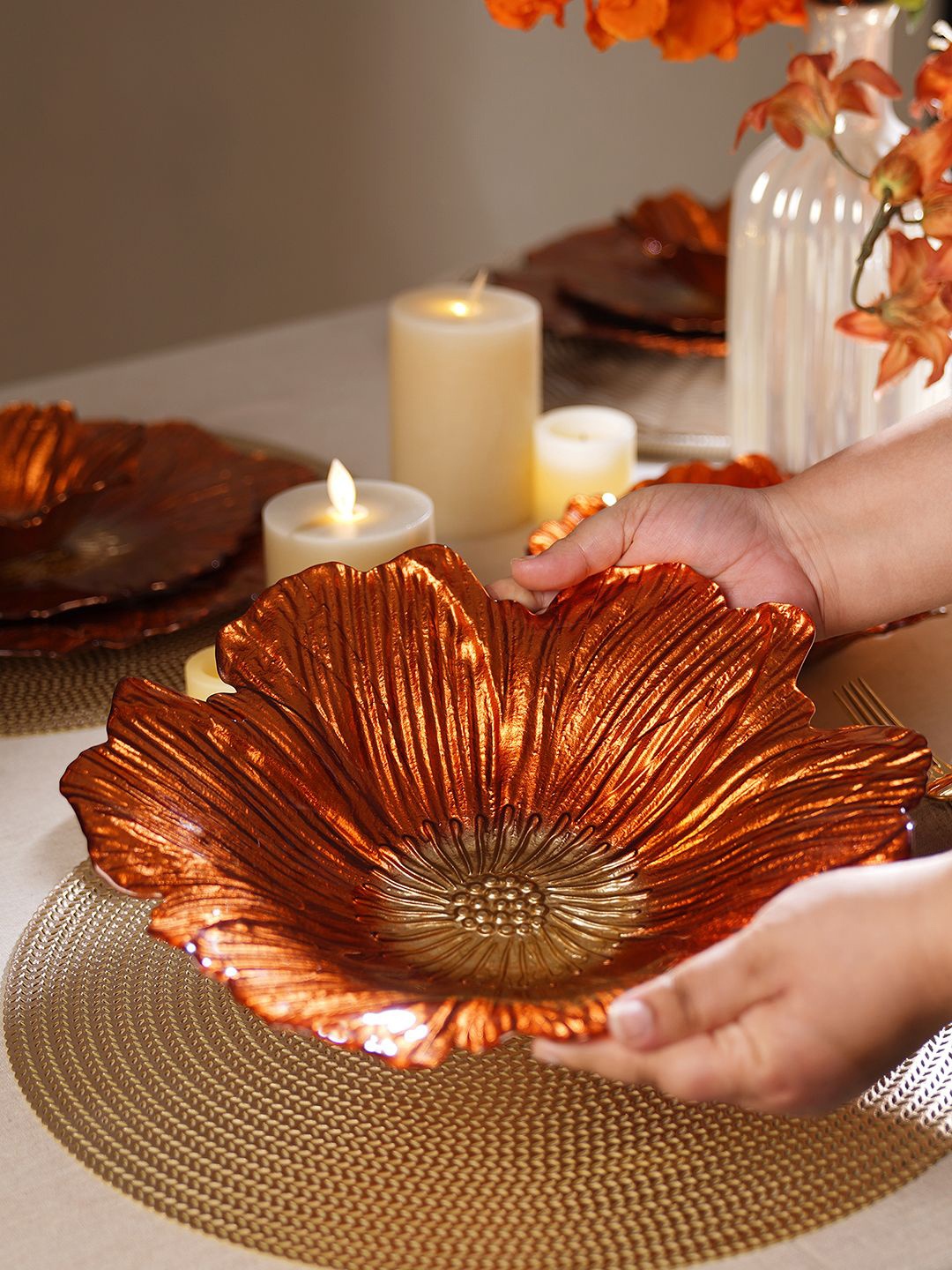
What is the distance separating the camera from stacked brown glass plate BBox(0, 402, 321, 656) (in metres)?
0.80

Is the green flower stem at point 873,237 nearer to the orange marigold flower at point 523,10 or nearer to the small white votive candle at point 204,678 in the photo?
A: the orange marigold flower at point 523,10

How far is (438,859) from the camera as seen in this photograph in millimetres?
615

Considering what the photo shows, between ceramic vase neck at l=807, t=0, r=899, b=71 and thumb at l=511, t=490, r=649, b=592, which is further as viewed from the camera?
ceramic vase neck at l=807, t=0, r=899, b=71

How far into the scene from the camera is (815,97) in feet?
2.61

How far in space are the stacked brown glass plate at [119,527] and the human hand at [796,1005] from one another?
0.42 meters

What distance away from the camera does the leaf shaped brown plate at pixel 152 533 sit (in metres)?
0.82

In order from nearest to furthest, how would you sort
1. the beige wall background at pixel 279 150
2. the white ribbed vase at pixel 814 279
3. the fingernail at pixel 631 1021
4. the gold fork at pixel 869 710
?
1. the fingernail at pixel 631 1021
2. the gold fork at pixel 869 710
3. the white ribbed vase at pixel 814 279
4. the beige wall background at pixel 279 150

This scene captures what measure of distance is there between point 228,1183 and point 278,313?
240cm

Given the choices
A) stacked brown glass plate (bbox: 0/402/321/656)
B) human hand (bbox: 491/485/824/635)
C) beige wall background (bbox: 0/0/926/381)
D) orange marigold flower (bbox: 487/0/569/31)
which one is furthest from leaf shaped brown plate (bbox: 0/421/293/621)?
beige wall background (bbox: 0/0/926/381)

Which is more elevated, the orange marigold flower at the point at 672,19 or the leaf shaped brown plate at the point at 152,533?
the orange marigold flower at the point at 672,19

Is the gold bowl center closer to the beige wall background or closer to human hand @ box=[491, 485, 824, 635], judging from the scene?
human hand @ box=[491, 485, 824, 635]

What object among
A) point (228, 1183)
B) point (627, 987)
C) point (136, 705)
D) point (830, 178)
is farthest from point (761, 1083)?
point (830, 178)

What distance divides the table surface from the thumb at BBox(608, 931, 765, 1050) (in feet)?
0.24

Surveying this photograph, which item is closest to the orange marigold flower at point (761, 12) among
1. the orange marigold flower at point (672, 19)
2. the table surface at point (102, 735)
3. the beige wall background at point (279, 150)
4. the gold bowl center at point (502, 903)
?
the orange marigold flower at point (672, 19)
